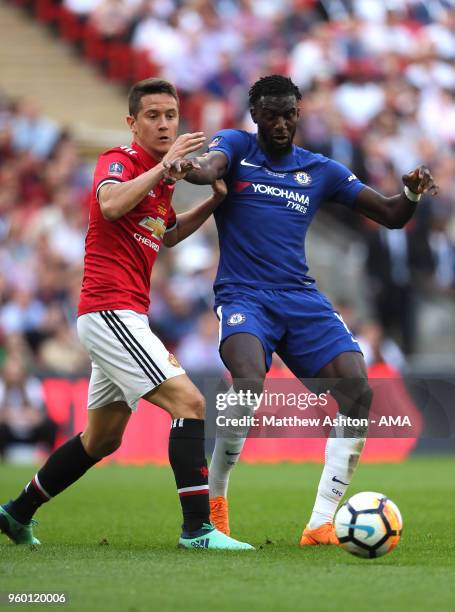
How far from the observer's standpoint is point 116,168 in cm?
724

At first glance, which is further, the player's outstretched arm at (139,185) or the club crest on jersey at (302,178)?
the club crest on jersey at (302,178)

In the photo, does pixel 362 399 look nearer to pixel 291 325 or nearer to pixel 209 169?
pixel 291 325

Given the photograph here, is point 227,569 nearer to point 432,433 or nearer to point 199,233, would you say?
point 432,433

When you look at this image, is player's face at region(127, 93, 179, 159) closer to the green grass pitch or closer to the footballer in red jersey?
the footballer in red jersey

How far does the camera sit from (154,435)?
16438mm

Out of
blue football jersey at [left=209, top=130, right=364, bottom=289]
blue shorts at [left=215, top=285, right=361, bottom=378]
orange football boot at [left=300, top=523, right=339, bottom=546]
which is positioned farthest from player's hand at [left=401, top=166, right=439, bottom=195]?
orange football boot at [left=300, top=523, right=339, bottom=546]

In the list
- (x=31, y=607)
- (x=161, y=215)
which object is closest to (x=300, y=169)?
(x=161, y=215)

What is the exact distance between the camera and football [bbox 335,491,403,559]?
6625 millimetres

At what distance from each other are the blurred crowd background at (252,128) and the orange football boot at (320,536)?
8977 mm

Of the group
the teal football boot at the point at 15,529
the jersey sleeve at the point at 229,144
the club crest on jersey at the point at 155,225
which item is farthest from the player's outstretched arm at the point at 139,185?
the teal football boot at the point at 15,529

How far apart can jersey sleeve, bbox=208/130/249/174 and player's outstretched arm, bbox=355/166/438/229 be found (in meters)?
0.82

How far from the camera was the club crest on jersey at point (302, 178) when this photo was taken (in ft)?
26.1

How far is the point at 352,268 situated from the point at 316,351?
11.6 meters

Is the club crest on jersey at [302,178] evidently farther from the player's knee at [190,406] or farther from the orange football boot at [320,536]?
the orange football boot at [320,536]
